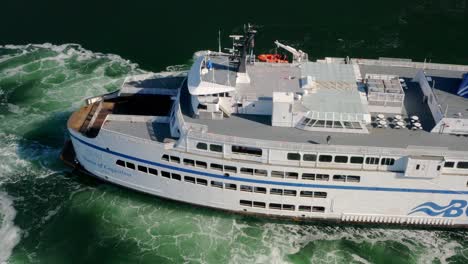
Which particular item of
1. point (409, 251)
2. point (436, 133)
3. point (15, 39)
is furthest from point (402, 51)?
point (15, 39)

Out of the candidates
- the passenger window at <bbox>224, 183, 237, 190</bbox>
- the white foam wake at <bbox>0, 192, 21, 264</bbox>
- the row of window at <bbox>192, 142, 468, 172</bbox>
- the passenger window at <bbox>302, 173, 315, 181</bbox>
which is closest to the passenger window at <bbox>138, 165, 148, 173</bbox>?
the row of window at <bbox>192, 142, 468, 172</bbox>

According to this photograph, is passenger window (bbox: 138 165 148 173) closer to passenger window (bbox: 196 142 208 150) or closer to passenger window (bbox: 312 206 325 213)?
passenger window (bbox: 196 142 208 150)

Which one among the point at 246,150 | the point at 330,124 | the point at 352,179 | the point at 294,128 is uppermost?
the point at 330,124

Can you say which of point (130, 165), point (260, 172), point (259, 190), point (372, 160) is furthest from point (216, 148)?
point (372, 160)

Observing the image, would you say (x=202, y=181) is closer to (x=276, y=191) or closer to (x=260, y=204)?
(x=260, y=204)

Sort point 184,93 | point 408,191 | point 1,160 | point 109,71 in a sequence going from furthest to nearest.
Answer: point 109,71 → point 1,160 → point 184,93 → point 408,191

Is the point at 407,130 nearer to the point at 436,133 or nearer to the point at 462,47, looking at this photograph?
the point at 436,133

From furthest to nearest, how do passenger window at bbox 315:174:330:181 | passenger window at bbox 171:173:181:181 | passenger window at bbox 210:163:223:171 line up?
1. passenger window at bbox 171:173:181:181
2. passenger window at bbox 210:163:223:171
3. passenger window at bbox 315:174:330:181
